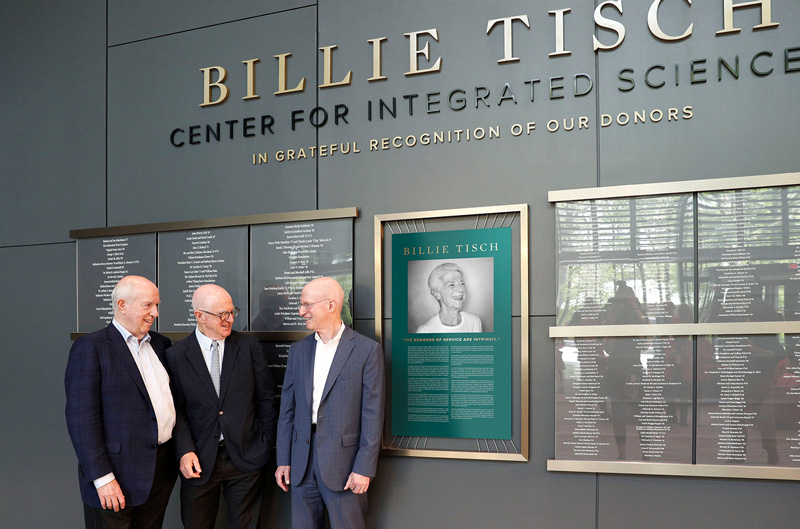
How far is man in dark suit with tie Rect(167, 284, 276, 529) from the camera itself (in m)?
3.33

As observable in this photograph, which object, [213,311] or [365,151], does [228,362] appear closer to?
[213,311]

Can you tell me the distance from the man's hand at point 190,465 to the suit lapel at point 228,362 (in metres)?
0.33

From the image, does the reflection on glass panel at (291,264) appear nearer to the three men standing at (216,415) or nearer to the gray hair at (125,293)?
the three men standing at (216,415)

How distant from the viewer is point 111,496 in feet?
9.75

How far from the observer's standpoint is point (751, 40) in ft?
10.2

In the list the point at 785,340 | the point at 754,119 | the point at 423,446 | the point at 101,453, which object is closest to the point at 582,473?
the point at 423,446

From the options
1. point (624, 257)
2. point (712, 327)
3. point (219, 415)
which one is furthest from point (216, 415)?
point (712, 327)

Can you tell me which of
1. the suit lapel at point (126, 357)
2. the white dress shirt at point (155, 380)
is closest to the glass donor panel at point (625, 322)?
the white dress shirt at point (155, 380)

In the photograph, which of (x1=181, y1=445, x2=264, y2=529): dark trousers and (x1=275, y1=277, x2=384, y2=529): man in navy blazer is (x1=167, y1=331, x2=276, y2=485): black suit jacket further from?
(x1=275, y1=277, x2=384, y2=529): man in navy blazer

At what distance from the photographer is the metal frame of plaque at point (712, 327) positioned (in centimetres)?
299

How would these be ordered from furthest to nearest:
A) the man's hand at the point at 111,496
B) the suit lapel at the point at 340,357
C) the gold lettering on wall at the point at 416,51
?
1. the gold lettering on wall at the point at 416,51
2. the suit lapel at the point at 340,357
3. the man's hand at the point at 111,496

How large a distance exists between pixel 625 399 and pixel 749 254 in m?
0.94

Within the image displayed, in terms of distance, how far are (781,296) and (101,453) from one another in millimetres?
3383

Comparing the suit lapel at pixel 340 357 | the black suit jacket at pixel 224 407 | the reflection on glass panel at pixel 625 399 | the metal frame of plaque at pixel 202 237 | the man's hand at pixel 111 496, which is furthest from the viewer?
the metal frame of plaque at pixel 202 237
